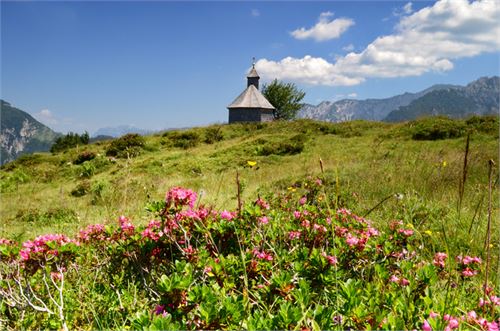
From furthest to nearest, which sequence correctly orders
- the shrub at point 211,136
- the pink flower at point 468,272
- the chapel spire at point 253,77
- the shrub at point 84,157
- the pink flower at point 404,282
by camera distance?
the chapel spire at point 253,77 → the shrub at point 211,136 → the shrub at point 84,157 → the pink flower at point 468,272 → the pink flower at point 404,282

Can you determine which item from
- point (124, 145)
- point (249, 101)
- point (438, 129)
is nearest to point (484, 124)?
point (438, 129)

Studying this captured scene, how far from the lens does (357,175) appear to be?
30.6 ft

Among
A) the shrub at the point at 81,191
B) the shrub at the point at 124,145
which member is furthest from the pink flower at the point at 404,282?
the shrub at the point at 124,145

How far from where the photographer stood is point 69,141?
3391cm

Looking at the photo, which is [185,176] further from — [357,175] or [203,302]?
[203,302]

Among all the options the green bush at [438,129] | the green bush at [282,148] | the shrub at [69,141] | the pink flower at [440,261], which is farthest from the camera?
the shrub at [69,141]

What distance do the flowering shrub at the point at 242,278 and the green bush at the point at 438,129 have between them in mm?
15235

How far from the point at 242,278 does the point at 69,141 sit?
36053mm

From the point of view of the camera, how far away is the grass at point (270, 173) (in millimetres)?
6270

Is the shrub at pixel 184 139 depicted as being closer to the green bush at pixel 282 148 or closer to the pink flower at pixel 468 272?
the green bush at pixel 282 148

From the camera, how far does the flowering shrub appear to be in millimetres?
1642

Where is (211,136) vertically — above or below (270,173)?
above

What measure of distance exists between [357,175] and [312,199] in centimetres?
364

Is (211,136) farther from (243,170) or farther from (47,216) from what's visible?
(47,216)
